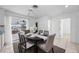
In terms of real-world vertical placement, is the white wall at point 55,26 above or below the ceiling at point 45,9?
below

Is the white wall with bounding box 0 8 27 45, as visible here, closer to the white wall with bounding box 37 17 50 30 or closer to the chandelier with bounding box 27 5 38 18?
the chandelier with bounding box 27 5 38 18

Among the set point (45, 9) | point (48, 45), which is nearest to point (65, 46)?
point (48, 45)

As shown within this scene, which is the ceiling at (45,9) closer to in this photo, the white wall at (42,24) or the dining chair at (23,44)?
the white wall at (42,24)

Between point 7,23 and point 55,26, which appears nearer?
point 7,23

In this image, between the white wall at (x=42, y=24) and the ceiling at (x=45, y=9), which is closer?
the ceiling at (x=45, y=9)

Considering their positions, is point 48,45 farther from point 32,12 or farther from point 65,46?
point 32,12

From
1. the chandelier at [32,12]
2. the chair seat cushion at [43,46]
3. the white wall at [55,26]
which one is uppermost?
the chandelier at [32,12]

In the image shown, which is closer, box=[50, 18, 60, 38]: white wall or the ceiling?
the ceiling

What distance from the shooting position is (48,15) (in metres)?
1.94

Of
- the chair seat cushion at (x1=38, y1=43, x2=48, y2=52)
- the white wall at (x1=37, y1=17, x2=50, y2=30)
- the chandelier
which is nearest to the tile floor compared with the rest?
the chair seat cushion at (x1=38, y1=43, x2=48, y2=52)

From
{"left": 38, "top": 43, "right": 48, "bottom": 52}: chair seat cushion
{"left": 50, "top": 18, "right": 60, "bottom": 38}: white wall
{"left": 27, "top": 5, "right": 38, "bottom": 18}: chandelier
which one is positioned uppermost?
{"left": 27, "top": 5, "right": 38, "bottom": 18}: chandelier

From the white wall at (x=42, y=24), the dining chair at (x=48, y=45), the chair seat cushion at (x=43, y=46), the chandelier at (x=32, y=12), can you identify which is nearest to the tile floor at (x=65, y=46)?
the dining chair at (x=48, y=45)
